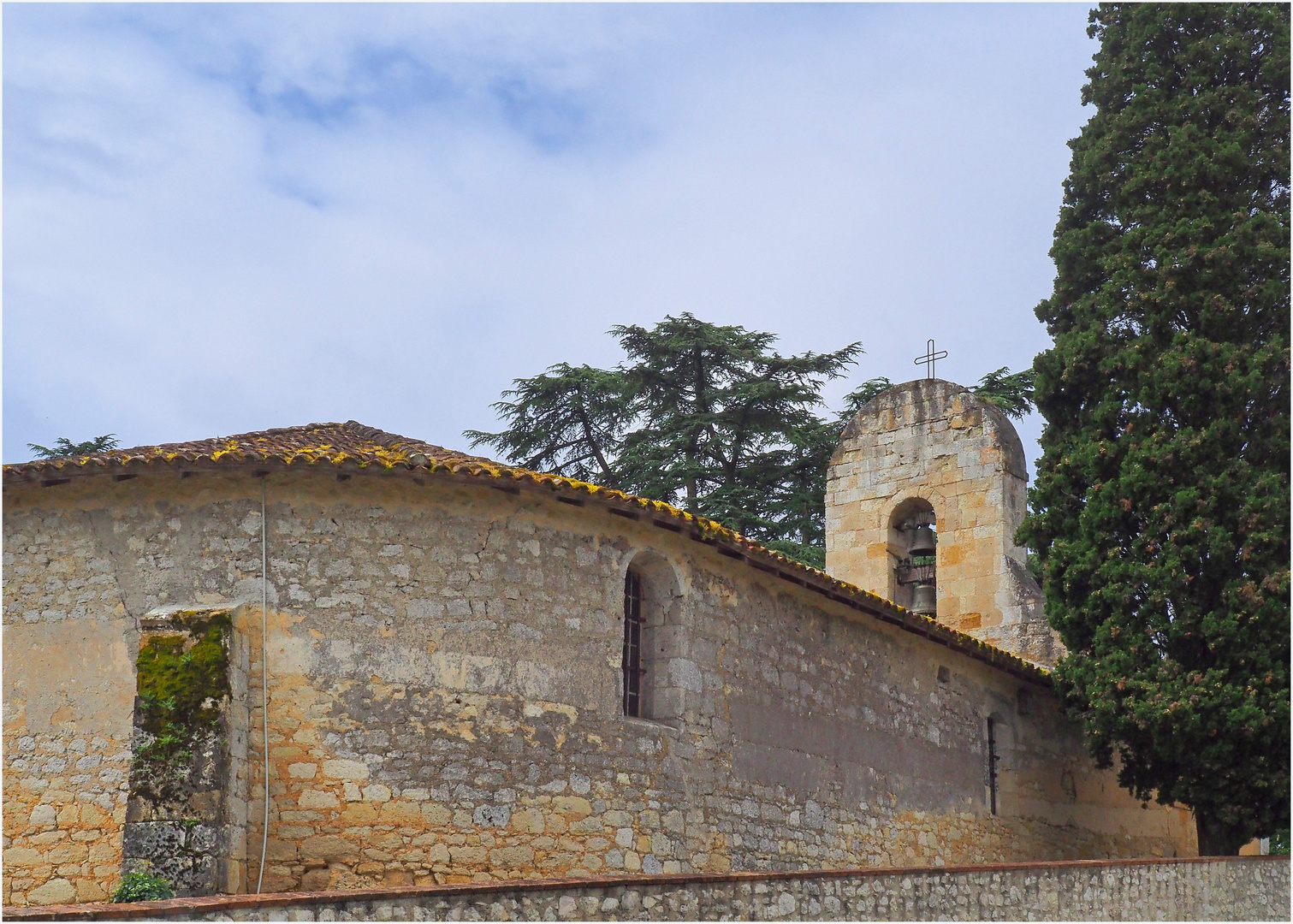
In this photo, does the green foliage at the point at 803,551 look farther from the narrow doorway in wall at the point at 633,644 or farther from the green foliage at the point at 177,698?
the green foliage at the point at 177,698

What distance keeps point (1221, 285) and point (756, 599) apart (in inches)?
289

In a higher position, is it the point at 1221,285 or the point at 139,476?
the point at 1221,285

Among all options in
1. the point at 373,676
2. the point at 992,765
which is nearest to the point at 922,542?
the point at 992,765

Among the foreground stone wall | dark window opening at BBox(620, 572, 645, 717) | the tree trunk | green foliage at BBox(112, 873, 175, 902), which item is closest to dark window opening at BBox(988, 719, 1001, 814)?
the tree trunk

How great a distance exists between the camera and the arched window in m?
12.7

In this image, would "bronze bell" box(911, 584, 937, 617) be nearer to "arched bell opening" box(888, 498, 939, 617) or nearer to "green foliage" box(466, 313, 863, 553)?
"arched bell opening" box(888, 498, 939, 617)

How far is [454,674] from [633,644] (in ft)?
6.91

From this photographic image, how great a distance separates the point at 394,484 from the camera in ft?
37.9

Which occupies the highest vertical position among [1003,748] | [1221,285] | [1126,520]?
[1221,285]

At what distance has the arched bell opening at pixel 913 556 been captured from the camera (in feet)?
65.9

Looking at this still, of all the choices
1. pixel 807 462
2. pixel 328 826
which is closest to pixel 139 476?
pixel 328 826

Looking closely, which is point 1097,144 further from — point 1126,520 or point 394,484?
point 394,484

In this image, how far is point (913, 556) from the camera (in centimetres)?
2052

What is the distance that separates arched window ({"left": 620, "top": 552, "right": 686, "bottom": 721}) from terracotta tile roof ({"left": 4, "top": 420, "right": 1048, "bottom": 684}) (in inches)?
24.6
